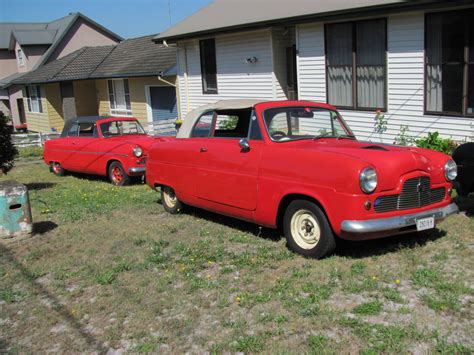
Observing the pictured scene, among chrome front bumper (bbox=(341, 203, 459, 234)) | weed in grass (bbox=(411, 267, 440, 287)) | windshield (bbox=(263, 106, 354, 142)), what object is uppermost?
windshield (bbox=(263, 106, 354, 142))

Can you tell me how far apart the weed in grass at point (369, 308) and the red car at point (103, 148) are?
24.4 feet

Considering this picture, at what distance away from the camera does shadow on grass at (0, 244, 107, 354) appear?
427 cm

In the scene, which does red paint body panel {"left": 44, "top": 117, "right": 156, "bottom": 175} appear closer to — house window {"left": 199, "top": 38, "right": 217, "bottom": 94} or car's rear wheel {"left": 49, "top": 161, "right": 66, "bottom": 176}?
car's rear wheel {"left": 49, "top": 161, "right": 66, "bottom": 176}

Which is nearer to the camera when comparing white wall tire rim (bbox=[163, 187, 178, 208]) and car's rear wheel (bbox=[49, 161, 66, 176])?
white wall tire rim (bbox=[163, 187, 178, 208])

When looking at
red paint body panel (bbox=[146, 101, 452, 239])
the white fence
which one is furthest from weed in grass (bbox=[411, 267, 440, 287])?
the white fence

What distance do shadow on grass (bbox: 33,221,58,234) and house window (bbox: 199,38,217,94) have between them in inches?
400

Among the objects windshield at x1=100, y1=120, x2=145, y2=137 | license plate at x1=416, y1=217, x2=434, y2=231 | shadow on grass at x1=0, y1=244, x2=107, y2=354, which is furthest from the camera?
windshield at x1=100, y1=120, x2=145, y2=137

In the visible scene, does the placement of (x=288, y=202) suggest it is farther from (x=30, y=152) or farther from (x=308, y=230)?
(x=30, y=152)

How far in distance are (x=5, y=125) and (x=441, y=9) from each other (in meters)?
9.33

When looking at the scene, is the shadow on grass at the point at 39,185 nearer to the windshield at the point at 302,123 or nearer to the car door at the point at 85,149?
the car door at the point at 85,149

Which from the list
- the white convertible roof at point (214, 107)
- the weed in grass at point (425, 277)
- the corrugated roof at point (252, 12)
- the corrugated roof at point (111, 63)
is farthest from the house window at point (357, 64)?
the corrugated roof at point (111, 63)

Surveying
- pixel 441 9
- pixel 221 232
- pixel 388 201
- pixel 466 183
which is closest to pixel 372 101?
pixel 441 9

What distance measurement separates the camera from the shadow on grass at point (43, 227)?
7691 mm

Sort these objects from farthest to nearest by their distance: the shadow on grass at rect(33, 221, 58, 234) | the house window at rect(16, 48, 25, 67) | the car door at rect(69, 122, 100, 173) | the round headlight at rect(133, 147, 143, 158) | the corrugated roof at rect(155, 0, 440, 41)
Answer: the house window at rect(16, 48, 25, 67), the car door at rect(69, 122, 100, 173), the corrugated roof at rect(155, 0, 440, 41), the round headlight at rect(133, 147, 143, 158), the shadow on grass at rect(33, 221, 58, 234)
